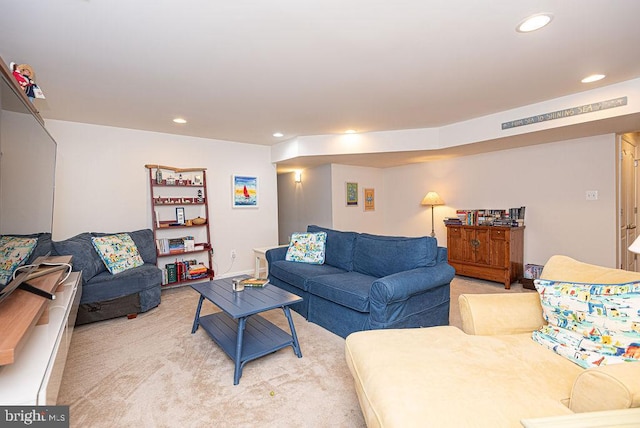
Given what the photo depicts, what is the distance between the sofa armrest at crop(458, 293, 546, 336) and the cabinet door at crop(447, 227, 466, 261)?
305 centimetres

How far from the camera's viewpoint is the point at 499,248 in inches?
163

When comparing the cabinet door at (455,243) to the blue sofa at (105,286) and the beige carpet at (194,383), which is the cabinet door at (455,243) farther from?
the blue sofa at (105,286)

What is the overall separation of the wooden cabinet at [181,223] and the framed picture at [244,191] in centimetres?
53

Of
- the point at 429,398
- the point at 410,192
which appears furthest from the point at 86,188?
the point at 410,192

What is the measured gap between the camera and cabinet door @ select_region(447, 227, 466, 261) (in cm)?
464

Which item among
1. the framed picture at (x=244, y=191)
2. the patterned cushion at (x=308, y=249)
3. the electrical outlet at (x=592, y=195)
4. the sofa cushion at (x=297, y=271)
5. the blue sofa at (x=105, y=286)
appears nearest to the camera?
the blue sofa at (x=105, y=286)

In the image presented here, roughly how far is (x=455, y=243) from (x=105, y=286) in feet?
15.2

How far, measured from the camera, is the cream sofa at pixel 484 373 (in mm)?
991

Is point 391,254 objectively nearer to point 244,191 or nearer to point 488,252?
point 488,252

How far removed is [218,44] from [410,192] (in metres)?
4.66

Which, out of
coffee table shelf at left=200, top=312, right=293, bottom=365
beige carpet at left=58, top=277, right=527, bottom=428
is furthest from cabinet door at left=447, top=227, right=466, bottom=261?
coffee table shelf at left=200, top=312, right=293, bottom=365

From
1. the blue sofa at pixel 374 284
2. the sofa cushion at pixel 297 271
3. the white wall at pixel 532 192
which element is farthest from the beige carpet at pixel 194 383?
the white wall at pixel 532 192

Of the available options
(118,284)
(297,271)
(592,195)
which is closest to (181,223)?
(118,284)

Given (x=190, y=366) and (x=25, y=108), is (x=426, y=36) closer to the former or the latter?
(x=25, y=108)
